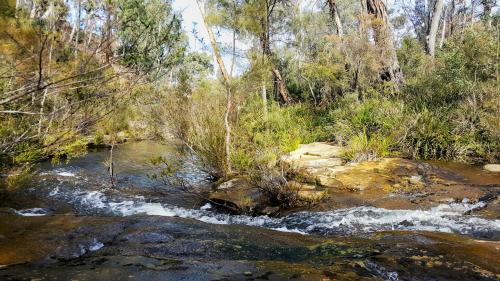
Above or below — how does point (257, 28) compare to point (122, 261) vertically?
above

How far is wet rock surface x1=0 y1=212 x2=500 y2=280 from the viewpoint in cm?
328

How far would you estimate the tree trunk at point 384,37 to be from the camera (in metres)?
12.8

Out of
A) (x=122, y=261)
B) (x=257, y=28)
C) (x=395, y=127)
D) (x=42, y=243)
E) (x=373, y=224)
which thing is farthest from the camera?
(x=395, y=127)

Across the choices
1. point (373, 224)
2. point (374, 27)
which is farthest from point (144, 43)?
point (374, 27)

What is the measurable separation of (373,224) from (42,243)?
3.94m

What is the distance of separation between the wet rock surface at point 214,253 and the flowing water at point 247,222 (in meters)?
0.02

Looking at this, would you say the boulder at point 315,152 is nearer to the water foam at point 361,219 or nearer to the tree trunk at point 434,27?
the water foam at point 361,219

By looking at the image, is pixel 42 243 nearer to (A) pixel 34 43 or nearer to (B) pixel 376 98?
(A) pixel 34 43

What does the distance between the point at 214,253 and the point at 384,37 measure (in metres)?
10.7

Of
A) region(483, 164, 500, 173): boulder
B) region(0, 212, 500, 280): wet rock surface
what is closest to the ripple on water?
region(0, 212, 500, 280): wet rock surface

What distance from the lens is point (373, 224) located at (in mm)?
5539

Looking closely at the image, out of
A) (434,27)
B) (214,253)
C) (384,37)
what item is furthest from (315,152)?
(434,27)

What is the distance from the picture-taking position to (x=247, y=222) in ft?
20.0

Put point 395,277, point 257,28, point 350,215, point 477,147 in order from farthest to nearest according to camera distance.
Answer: point 477,147
point 257,28
point 350,215
point 395,277
